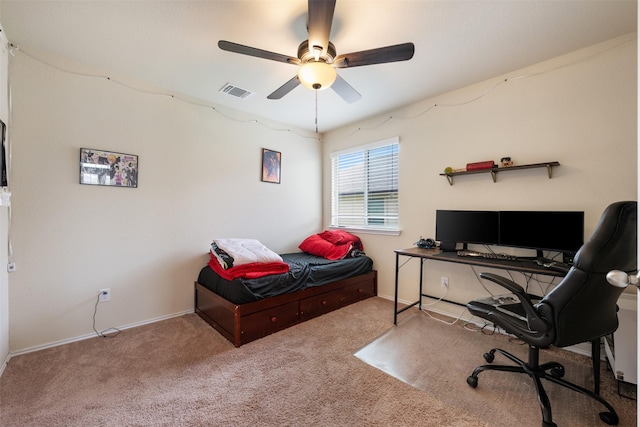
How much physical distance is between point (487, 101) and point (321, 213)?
8.74 feet

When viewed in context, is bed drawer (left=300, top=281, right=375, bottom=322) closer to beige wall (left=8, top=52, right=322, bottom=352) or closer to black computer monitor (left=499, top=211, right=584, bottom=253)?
beige wall (left=8, top=52, right=322, bottom=352)

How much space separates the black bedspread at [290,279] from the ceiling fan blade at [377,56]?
1883 mm

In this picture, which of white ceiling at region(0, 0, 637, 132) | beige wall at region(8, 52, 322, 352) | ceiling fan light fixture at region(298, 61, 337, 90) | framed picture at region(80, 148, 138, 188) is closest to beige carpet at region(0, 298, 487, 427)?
beige wall at region(8, 52, 322, 352)

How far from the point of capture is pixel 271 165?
12.1 feet

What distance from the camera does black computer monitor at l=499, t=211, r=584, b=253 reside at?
6.79 feet

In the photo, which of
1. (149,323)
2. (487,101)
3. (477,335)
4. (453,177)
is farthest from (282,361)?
(487,101)

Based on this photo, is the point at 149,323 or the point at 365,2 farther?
the point at 149,323

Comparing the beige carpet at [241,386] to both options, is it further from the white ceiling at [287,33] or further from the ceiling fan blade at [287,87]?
the white ceiling at [287,33]

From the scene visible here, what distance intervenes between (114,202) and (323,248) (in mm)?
2360

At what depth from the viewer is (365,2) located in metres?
1.69

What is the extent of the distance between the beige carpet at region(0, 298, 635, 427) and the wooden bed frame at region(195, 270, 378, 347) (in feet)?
0.38

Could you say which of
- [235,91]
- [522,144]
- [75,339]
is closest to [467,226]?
[522,144]

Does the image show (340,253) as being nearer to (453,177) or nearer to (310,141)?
(453,177)

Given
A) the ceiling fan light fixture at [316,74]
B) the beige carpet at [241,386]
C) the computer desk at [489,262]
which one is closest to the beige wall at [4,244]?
the beige carpet at [241,386]
